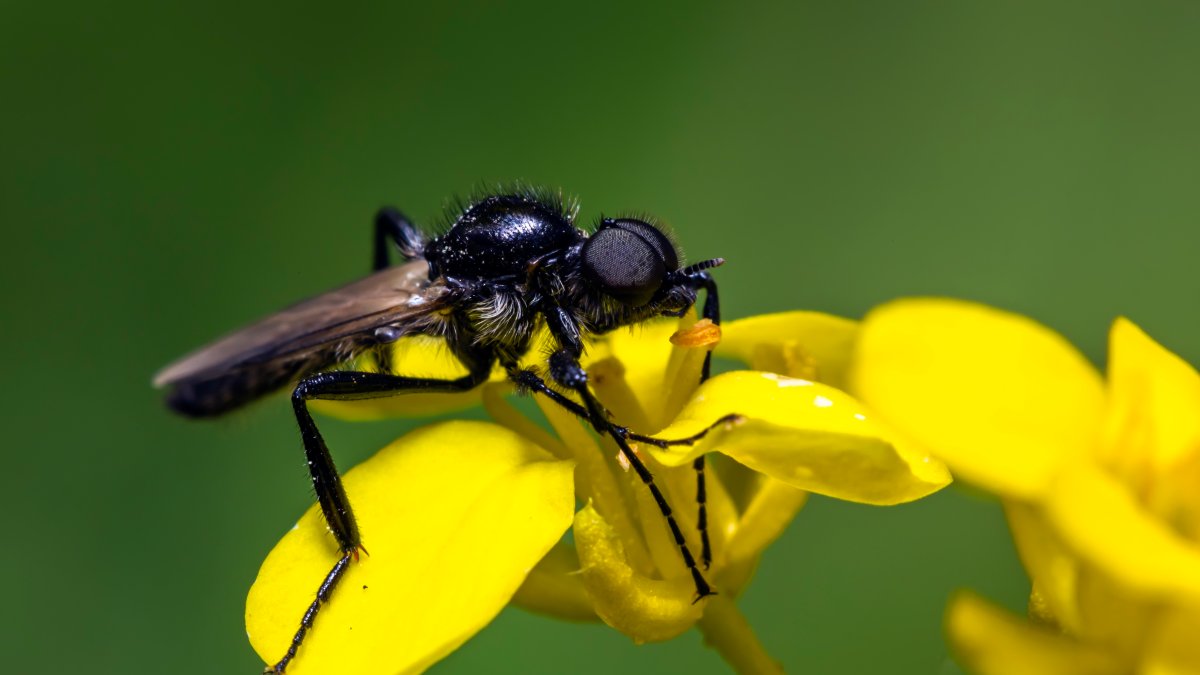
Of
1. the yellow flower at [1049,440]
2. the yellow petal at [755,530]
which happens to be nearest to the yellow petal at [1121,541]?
the yellow flower at [1049,440]

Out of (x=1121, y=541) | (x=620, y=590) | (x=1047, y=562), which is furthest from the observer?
(x=620, y=590)

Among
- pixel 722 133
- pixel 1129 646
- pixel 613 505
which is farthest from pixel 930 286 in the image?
pixel 1129 646

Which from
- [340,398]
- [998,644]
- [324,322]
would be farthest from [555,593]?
[998,644]

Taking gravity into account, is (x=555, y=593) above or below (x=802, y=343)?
below

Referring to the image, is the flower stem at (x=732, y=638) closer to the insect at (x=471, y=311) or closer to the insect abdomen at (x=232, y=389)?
the insect at (x=471, y=311)

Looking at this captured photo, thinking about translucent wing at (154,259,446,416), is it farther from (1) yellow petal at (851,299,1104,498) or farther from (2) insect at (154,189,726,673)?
(1) yellow petal at (851,299,1104,498)

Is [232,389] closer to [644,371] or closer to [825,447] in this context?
[644,371]

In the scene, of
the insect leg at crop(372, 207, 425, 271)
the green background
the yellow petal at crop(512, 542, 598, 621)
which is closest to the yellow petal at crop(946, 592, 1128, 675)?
the yellow petal at crop(512, 542, 598, 621)

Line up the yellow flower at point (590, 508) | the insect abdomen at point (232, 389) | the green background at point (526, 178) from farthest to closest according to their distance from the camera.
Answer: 1. the green background at point (526, 178)
2. the insect abdomen at point (232, 389)
3. the yellow flower at point (590, 508)
